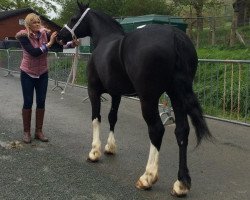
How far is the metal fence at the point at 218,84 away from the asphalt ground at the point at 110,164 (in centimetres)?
51

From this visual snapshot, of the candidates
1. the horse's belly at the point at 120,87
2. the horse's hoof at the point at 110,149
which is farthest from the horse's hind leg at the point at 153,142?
the horse's hoof at the point at 110,149

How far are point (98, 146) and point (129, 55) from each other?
151cm

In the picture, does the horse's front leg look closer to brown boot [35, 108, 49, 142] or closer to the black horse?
the black horse

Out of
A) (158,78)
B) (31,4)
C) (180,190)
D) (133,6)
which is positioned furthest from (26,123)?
(31,4)

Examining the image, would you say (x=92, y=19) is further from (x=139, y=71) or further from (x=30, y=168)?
(x=30, y=168)

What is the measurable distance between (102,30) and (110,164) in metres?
1.77

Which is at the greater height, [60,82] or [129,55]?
[129,55]

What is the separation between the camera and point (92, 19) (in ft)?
18.2

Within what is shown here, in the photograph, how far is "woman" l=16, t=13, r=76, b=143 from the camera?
18.6ft

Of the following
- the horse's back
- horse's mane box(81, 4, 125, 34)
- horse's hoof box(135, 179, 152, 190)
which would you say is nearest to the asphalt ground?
horse's hoof box(135, 179, 152, 190)

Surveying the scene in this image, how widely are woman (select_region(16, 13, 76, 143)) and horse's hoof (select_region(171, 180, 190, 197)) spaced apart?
9.07 ft

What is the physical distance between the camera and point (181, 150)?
163 inches

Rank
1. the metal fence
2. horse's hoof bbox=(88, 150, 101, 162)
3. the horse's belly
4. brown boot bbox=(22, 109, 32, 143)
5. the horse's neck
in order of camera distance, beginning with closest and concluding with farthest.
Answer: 1. the horse's belly
2. horse's hoof bbox=(88, 150, 101, 162)
3. the horse's neck
4. brown boot bbox=(22, 109, 32, 143)
5. the metal fence

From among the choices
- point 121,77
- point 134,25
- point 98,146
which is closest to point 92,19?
point 121,77
